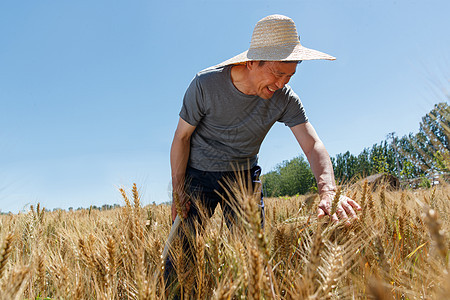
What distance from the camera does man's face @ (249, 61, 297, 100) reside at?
1.96 metres

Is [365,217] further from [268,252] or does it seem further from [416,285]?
[268,252]

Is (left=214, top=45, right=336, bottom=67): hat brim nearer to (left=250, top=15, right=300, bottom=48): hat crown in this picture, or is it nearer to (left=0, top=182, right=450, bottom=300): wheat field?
(left=250, top=15, right=300, bottom=48): hat crown

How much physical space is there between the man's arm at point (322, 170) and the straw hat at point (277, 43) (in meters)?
0.61

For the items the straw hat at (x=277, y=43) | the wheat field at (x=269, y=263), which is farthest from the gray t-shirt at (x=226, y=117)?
the wheat field at (x=269, y=263)

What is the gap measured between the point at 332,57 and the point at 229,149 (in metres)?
1.00

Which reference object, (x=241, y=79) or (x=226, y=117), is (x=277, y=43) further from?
(x=226, y=117)

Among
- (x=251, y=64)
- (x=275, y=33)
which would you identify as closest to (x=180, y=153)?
(x=251, y=64)

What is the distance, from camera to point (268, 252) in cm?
87

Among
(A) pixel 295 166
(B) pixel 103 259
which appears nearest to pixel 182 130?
(B) pixel 103 259

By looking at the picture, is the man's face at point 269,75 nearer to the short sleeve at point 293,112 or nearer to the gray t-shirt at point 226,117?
the gray t-shirt at point 226,117

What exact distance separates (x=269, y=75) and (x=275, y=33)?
34 centimetres

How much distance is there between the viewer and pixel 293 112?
243cm

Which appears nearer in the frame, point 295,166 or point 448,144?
point 448,144

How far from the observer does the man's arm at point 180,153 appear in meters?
2.35
